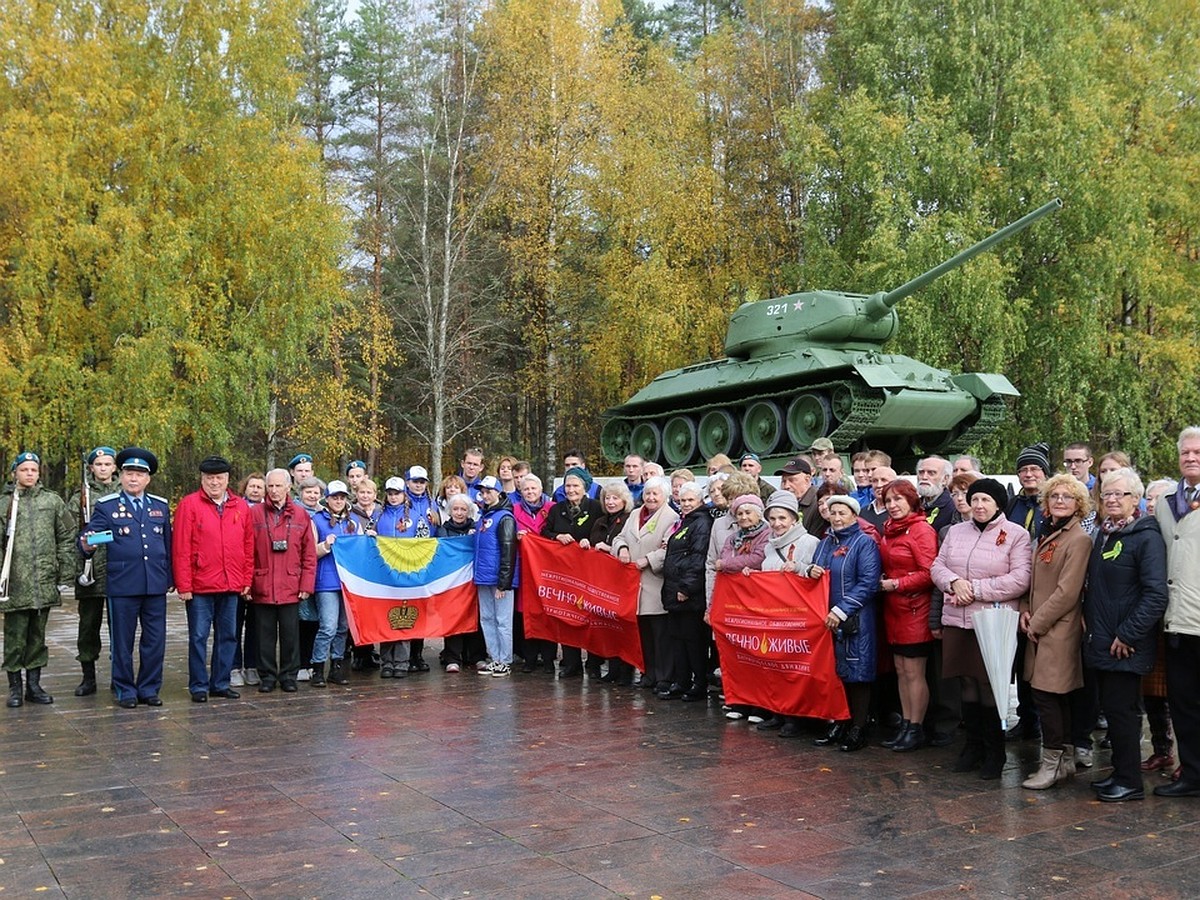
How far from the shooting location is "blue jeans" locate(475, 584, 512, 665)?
11.0 meters

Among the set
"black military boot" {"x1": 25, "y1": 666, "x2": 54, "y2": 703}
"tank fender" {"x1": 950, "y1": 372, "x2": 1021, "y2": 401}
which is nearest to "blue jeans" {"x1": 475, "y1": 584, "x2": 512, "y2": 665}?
"black military boot" {"x1": 25, "y1": 666, "x2": 54, "y2": 703}

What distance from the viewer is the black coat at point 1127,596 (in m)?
6.27

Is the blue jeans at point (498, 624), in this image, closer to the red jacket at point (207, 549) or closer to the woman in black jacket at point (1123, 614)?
the red jacket at point (207, 549)

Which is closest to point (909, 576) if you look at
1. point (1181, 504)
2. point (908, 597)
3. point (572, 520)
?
point (908, 597)

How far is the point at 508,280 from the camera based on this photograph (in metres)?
34.7

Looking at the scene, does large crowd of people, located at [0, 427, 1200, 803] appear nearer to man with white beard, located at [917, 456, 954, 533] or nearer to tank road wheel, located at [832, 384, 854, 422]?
man with white beard, located at [917, 456, 954, 533]

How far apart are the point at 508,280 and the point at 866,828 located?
3011cm

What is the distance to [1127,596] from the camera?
6367mm

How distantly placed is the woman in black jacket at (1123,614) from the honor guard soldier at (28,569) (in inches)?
311

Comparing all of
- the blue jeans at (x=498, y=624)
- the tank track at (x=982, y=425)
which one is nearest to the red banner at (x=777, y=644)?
the blue jeans at (x=498, y=624)

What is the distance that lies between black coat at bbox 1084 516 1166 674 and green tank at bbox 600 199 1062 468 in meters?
12.0

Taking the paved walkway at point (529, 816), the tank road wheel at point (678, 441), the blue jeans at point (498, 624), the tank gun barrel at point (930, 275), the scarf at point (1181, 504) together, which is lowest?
the paved walkway at point (529, 816)

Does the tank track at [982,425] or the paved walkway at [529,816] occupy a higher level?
the tank track at [982,425]

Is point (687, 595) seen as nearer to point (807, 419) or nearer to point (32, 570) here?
point (32, 570)
